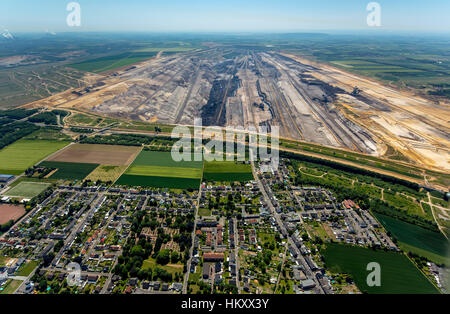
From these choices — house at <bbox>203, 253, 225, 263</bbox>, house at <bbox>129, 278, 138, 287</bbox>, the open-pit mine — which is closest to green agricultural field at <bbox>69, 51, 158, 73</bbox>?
the open-pit mine

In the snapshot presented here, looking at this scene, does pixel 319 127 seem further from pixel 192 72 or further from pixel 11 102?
pixel 11 102

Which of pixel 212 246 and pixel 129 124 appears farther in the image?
pixel 129 124

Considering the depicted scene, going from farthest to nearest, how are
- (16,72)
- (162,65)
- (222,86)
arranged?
(162,65)
(16,72)
(222,86)

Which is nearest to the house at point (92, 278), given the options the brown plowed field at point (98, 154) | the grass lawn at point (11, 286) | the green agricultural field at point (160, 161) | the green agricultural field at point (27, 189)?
the grass lawn at point (11, 286)

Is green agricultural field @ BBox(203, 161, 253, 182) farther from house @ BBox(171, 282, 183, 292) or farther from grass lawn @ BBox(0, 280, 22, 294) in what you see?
grass lawn @ BBox(0, 280, 22, 294)

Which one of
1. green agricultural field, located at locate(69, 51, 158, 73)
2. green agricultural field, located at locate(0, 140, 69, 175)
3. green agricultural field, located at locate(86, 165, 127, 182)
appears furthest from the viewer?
green agricultural field, located at locate(69, 51, 158, 73)

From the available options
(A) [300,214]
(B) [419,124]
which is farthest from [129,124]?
(B) [419,124]
